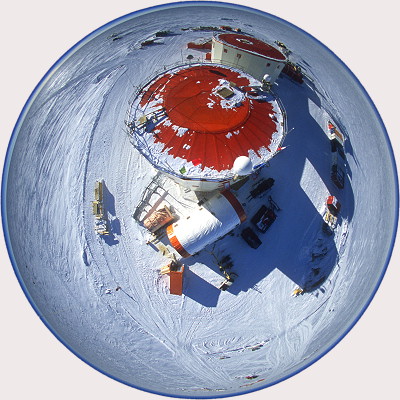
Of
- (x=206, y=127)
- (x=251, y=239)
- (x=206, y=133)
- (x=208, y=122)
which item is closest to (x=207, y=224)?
(x=251, y=239)

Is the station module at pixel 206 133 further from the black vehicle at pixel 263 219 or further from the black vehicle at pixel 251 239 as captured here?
the black vehicle at pixel 263 219

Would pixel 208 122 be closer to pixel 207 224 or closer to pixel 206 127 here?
pixel 206 127

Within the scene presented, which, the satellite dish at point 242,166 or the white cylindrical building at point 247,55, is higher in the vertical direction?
the white cylindrical building at point 247,55

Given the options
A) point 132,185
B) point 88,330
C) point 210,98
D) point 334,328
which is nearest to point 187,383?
point 88,330

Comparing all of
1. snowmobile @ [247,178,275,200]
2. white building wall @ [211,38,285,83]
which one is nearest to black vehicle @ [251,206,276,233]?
snowmobile @ [247,178,275,200]

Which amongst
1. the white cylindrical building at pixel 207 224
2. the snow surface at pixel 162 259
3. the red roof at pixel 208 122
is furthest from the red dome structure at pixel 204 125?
the snow surface at pixel 162 259

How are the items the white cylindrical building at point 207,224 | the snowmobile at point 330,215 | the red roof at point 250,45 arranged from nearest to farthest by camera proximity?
the white cylindrical building at point 207,224
the snowmobile at point 330,215
the red roof at point 250,45

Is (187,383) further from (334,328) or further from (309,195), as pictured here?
(309,195)
